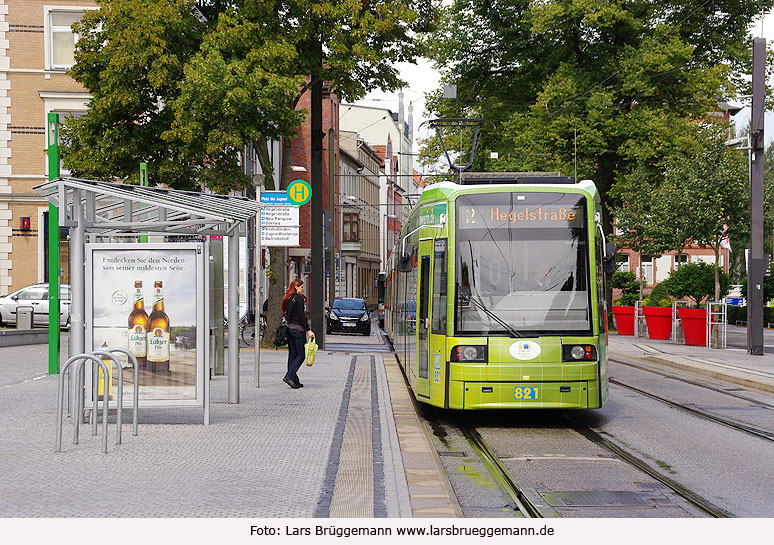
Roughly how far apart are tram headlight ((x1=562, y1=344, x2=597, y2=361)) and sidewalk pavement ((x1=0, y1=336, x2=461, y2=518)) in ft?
6.40

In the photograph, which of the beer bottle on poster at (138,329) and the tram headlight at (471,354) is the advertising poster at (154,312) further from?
the tram headlight at (471,354)

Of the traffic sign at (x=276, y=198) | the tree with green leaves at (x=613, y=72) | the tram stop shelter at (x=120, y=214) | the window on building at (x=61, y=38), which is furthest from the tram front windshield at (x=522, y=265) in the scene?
the window on building at (x=61, y=38)

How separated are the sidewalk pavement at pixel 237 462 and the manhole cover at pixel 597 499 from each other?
2.77 feet

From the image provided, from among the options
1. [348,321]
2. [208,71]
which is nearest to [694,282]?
[348,321]

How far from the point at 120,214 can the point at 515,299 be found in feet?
17.7

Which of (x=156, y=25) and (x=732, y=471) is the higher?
(x=156, y=25)

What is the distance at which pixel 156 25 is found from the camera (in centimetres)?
2450

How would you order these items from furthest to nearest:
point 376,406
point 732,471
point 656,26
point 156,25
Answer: point 656,26, point 156,25, point 376,406, point 732,471

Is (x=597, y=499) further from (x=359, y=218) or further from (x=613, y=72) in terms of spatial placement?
(x=359, y=218)

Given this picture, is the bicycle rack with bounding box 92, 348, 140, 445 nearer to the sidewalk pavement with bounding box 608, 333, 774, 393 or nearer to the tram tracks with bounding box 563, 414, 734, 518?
the tram tracks with bounding box 563, 414, 734, 518

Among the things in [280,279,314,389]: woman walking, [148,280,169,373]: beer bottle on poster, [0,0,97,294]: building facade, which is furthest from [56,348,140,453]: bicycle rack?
[0,0,97,294]: building facade

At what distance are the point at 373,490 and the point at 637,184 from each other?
3126 centimetres

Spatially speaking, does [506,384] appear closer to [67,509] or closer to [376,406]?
[376,406]
